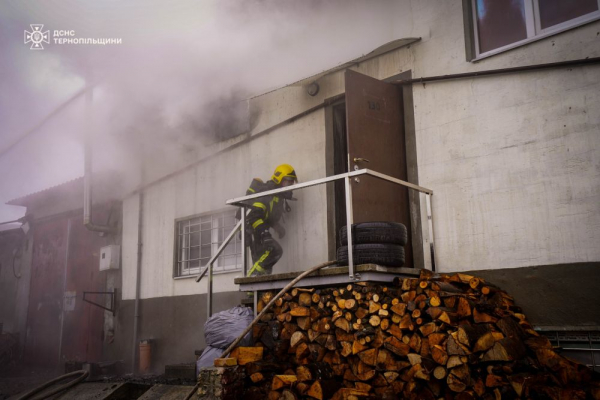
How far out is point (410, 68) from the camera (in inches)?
260

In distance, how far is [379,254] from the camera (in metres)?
4.84

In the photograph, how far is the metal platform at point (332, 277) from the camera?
4.63 meters

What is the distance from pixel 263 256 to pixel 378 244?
2.38 metres

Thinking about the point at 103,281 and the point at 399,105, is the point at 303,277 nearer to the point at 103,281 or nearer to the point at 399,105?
the point at 399,105

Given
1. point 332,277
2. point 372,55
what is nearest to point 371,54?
point 372,55

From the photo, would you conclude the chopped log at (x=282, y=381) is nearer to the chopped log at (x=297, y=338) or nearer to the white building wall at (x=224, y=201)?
the chopped log at (x=297, y=338)

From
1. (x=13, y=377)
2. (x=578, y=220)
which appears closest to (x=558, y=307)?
(x=578, y=220)

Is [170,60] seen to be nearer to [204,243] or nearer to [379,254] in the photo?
[204,243]

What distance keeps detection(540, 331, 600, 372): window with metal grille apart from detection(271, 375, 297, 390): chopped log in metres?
2.40

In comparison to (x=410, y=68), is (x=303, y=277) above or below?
below

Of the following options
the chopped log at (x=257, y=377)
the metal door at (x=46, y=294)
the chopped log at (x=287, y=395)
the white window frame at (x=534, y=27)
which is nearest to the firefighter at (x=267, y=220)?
the chopped log at (x=257, y=377)

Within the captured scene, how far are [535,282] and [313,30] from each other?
4.75 meters

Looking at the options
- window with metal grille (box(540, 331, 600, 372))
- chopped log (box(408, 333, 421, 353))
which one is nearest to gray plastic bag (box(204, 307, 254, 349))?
chopped log (box(408, 333, 421, 353))

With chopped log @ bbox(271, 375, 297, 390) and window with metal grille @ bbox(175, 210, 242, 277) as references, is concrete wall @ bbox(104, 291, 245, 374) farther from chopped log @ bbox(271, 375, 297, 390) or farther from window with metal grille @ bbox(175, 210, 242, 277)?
chopped log @ bbox(271, 375, 297, 390)
